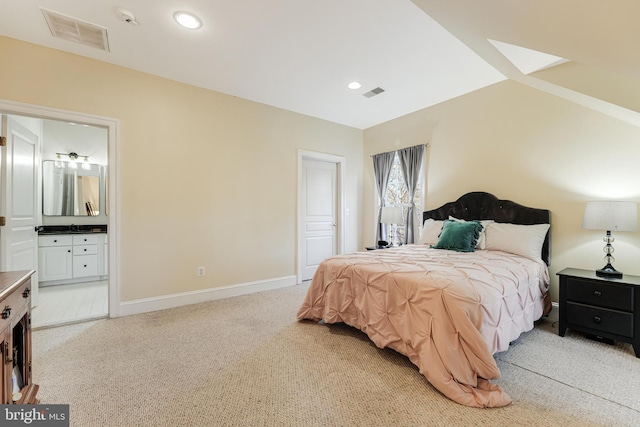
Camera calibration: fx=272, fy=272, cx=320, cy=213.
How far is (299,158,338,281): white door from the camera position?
447 centimetres

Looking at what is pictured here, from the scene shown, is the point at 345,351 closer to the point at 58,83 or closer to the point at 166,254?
the point at 166,254

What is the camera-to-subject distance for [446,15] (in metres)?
1.84

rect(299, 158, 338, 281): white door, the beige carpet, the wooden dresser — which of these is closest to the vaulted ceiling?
rect(299, 158, 338, 281): white door

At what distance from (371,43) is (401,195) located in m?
2.53

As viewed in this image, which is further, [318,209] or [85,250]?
[318,209]

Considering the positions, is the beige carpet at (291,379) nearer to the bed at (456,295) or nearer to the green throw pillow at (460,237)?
the bed at (456,295)

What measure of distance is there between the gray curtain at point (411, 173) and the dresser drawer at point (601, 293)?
79.6 inches

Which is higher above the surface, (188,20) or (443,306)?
(188,20)

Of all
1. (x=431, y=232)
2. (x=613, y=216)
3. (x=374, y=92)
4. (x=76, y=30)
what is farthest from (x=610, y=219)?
(x=76, y=30)

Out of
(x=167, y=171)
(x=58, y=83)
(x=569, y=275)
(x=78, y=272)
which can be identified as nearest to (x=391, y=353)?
(x=569, y=275)

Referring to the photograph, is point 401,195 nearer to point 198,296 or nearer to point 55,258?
point 198,296

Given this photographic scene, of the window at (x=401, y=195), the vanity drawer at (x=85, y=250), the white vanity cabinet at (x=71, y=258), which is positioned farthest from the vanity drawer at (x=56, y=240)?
the window at (x=401, y=195)

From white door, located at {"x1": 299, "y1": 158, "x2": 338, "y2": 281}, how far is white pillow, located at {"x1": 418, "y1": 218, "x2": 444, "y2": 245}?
1662mm

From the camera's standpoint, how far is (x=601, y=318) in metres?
2.24
